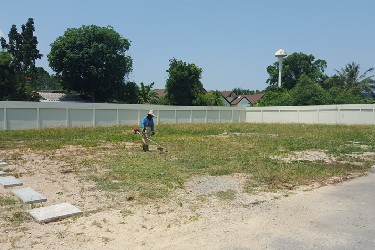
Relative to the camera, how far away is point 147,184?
25.6ft

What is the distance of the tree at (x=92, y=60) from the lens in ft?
127

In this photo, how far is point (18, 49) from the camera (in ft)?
135

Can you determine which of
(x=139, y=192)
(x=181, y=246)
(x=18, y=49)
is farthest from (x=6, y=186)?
(x=18, y=49)

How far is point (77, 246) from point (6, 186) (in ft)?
12.5

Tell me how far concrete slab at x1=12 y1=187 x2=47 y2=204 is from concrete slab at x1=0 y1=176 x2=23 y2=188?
21.1 inches

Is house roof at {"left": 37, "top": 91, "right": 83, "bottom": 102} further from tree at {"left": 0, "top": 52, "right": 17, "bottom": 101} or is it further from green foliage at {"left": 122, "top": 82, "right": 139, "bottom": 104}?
tree at {"left": 0, "top": 52, "right": 17, "bottom": 101}

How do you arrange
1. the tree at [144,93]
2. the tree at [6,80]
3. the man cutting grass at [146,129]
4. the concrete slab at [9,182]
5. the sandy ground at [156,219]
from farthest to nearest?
the tree at [144,93], the tree at [6,80], the man cutting grass at [146,129], the concrete slab at [9,182], the sandy ground at [156,219]

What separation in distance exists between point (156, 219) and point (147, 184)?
225 centimetres

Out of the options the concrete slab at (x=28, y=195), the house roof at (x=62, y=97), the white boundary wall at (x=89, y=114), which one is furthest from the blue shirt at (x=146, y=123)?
the house roof at (x=62, y=97)

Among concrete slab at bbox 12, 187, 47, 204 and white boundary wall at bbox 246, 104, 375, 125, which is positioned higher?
white boundary wall at bbox 246, 104, 375, 125

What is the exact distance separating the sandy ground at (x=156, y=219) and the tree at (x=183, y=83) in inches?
1364

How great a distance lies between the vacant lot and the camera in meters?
5.02

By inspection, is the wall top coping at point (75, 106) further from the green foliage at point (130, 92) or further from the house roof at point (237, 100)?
the house roof at point (237, 100)

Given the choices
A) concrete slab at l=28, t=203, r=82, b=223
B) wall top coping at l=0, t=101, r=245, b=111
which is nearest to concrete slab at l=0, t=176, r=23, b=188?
concrete slab at l=28, t=203, r=82, b=223
